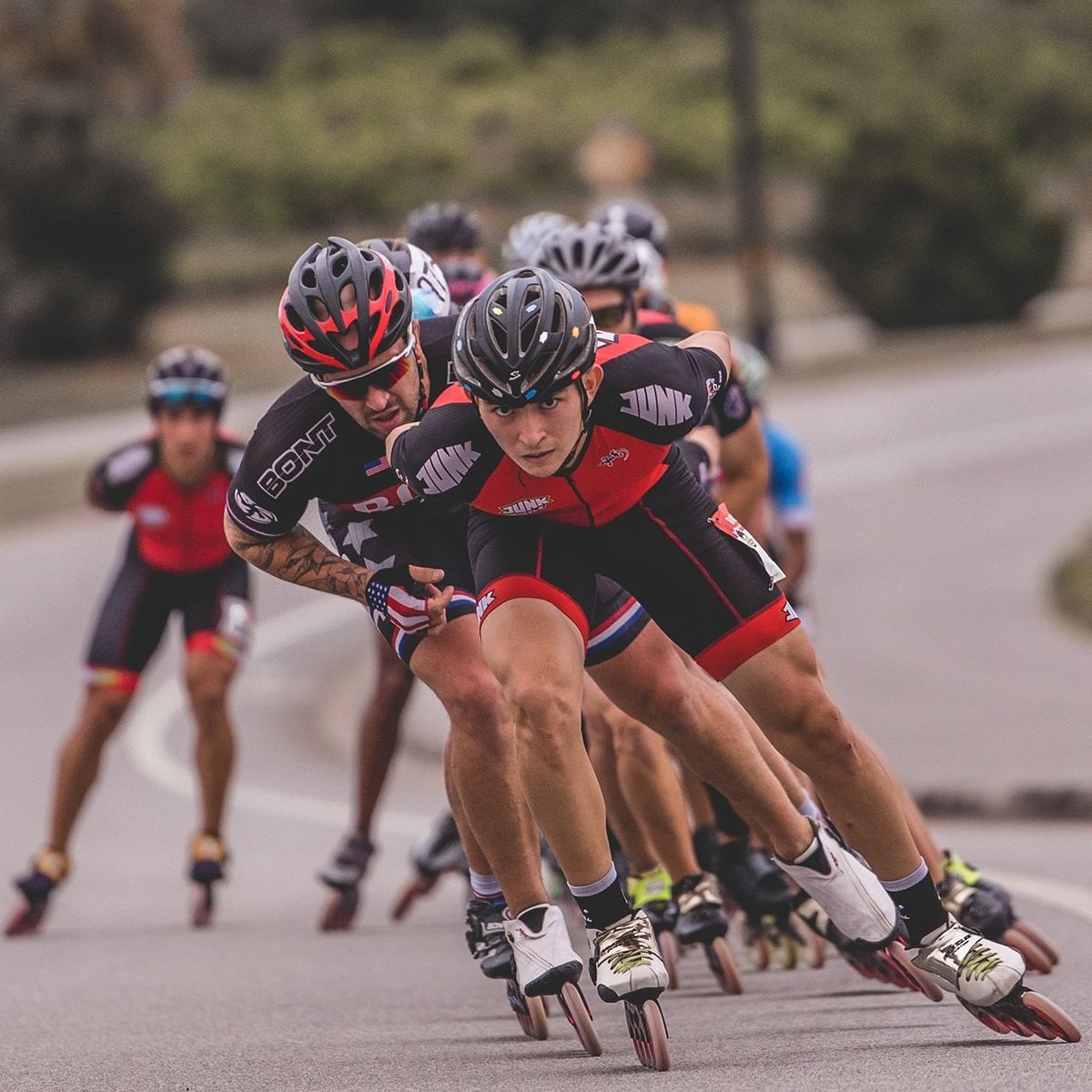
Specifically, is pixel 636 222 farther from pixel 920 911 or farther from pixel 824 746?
pixel 920 911

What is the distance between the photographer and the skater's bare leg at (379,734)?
29.7 feet

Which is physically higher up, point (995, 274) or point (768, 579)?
point (768, 579)

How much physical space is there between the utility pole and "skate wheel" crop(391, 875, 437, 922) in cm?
2432

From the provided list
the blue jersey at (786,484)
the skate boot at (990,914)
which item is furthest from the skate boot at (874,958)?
the blue jersey at (786,484)

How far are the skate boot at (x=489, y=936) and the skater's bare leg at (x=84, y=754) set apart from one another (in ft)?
10.2

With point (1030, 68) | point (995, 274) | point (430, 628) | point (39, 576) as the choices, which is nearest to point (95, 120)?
point (995, 274)

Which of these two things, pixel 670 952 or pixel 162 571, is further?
pixel 162 571

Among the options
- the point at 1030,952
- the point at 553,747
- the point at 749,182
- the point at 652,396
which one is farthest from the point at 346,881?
the point at 749,182

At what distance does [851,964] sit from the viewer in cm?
679

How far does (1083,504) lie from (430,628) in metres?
17.9

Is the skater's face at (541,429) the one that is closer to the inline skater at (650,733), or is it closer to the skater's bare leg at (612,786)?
the inline skater at (650,733)

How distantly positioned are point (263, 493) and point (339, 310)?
1.99 ft

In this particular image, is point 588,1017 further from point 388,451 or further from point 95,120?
point 95,120

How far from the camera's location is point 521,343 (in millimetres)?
5504
